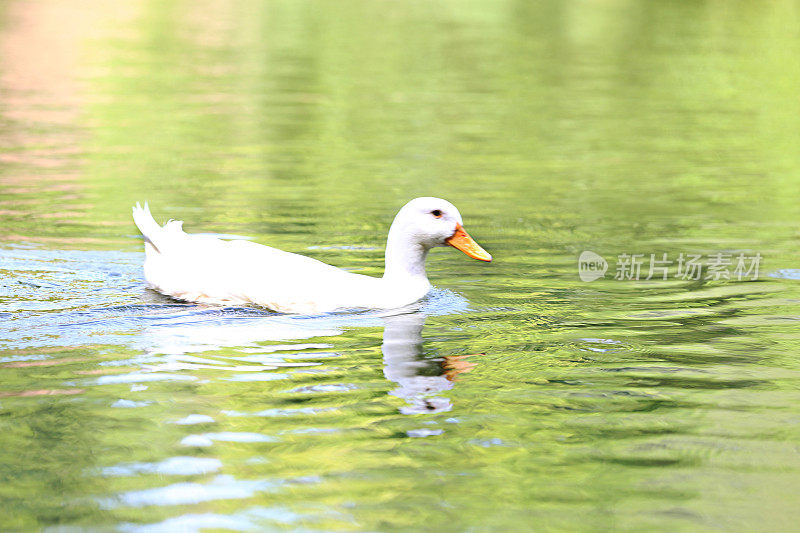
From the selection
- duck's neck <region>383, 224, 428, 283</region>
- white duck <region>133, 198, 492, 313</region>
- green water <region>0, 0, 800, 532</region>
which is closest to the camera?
green water <region>0, 0, 800, 532</region>

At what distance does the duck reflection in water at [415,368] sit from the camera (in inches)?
300

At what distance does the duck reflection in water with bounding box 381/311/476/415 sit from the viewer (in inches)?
300

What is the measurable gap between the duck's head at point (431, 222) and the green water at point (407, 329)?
0.63 m

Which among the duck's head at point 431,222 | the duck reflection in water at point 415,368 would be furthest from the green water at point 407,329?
the duck's head at point 431,222

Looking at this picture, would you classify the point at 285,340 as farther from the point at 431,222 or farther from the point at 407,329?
the point at 431,222

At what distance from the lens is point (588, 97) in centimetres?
2728

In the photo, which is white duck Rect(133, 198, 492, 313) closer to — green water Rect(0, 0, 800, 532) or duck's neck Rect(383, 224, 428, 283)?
duck's neck Rect(383, 224, 428, 283)

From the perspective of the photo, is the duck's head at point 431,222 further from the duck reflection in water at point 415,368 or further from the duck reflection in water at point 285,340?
the duck reflection in water at point 415,368

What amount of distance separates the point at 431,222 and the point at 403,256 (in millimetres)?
398

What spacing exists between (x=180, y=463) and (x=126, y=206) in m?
8.91

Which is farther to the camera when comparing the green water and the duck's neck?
the duck's neck

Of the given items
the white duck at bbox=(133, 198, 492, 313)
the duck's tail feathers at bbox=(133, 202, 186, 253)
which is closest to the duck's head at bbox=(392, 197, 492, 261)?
the white duck at bbox=(133, 198, 492, 313)

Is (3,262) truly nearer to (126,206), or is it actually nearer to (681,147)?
(126,206)

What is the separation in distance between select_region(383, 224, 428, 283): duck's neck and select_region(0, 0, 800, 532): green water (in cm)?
36
